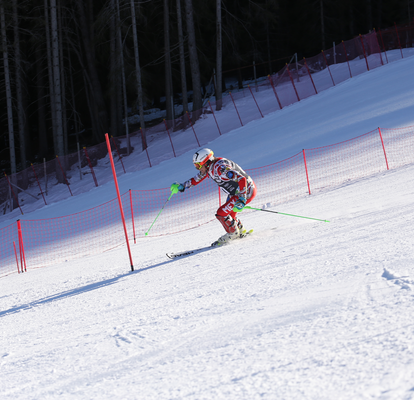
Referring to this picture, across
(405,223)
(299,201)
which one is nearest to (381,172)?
(299,201)

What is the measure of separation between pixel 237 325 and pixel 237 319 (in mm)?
134

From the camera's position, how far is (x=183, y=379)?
2.66 meters

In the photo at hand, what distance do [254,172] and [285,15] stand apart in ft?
99.5

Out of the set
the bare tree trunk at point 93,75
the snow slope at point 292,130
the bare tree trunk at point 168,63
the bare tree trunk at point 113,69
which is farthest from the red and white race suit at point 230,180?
the bare tree trunk at point 93,75

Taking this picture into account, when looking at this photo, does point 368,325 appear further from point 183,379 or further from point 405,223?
point 405,223

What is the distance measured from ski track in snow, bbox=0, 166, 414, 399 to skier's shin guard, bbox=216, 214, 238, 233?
581 mm

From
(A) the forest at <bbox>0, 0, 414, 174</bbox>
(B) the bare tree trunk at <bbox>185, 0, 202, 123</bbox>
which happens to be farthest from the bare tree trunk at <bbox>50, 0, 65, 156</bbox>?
(B) the bare tree trunk at <bbox>185, 0, 202, 123</bbox>

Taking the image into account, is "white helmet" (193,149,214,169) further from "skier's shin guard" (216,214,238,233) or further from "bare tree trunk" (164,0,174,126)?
"bare tree trunk" (164,0,174,126)

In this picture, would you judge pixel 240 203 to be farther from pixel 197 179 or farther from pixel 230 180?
pixel 197 179

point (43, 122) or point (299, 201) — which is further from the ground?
point (43, 122)

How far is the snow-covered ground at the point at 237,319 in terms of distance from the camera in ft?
8.25

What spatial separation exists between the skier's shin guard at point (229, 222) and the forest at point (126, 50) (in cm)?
1726

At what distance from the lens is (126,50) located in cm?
2723

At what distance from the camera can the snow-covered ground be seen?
2.51 m
